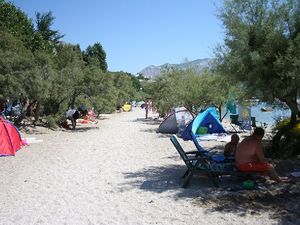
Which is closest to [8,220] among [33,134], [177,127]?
[33,134]

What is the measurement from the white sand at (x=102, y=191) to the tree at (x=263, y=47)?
2.52 meters

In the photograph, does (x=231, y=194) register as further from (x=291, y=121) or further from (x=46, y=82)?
(x=46, y=82)

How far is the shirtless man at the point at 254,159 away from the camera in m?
7.82

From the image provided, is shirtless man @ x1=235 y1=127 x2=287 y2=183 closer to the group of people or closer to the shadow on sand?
the group of people

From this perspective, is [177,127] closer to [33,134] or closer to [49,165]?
[33,134]

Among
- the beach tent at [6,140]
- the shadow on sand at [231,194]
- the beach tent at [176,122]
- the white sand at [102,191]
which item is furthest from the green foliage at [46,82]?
the shadow on sand at [231,194]

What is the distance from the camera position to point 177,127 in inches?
854

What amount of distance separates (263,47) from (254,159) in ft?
7.99

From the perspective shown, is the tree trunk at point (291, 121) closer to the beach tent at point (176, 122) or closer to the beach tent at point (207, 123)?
the beach tent at point (207, 123)

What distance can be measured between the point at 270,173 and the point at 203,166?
4.36 feet

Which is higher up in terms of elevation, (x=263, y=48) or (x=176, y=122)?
(x=263, y=48)

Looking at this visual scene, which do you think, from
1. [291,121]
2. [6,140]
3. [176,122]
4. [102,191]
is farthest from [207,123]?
[102,191]

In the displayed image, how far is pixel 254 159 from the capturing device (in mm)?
7973

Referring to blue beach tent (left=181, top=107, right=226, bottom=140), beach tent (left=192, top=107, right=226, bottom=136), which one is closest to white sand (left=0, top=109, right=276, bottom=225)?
blue beach tent (left=181, top=107, right=226, bottom=140)
